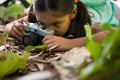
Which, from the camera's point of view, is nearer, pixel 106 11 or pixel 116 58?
pixel 116 58

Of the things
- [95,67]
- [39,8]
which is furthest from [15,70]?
[39,8]

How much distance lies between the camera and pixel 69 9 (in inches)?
40.2

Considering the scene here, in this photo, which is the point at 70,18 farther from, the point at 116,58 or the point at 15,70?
the point at 116,58

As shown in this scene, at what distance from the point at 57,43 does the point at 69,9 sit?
8.4 inches

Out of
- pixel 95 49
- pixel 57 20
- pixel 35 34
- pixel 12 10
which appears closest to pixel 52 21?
pixel 57 20

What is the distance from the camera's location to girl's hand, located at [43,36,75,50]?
80cm

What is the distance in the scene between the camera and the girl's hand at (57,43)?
0.80m

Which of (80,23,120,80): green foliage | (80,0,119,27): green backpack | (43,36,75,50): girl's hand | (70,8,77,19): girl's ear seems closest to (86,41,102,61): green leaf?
(80,23,120,80): green foliage

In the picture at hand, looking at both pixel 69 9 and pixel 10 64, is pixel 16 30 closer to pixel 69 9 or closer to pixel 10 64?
pixel 69 9

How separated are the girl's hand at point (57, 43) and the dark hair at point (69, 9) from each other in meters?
0.14

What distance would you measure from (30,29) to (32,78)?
1.66 feet

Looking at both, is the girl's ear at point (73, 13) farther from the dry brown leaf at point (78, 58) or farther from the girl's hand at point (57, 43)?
the dry brown leaf at point (78, 58)

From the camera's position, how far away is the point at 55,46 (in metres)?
0.81

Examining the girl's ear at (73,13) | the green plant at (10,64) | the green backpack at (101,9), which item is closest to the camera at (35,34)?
the girl's ear at (73,13)
